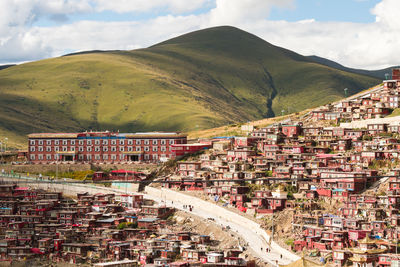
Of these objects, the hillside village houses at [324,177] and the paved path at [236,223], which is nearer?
the hillside village houses at [324,177]

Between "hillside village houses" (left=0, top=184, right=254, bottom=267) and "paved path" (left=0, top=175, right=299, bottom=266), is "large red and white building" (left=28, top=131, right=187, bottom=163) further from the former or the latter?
"hillside village houses" (left=0, top=184, right=254, bottom=267)

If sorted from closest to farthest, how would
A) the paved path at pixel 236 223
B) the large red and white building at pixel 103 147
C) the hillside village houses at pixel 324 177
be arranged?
the hillside village houses at pixel 324 177, the paved path at pixel 236 223, the large red and white building at pixel 103 147

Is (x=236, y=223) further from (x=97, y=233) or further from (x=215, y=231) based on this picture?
(x=97, y=233)

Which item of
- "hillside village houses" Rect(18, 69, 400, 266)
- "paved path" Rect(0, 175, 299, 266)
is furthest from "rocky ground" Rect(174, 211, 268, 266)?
"hillside village houses" Rect(18, 69, 400, 266)

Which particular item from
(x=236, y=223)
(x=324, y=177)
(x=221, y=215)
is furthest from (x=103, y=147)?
(x=324, y=177)

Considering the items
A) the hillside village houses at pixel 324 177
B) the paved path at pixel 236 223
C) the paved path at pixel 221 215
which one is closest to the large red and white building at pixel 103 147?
the hillside village houses at pixel 324 177

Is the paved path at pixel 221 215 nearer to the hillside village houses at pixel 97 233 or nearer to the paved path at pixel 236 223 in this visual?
the paved path at pixel 236 223
